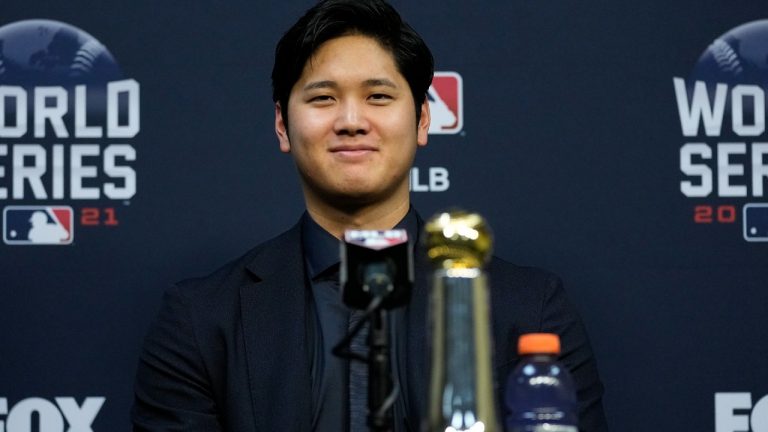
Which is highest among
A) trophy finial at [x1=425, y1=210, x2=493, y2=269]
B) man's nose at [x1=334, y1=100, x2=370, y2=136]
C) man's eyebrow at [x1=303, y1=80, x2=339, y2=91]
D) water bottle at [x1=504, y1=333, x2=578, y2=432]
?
man's eyebrow at [x1=303, y1=80, x2=339, y2=91]

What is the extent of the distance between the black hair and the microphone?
2.95ft

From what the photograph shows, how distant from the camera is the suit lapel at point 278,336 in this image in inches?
59.2

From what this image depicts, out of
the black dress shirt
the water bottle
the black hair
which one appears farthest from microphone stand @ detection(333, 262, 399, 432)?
the black hair

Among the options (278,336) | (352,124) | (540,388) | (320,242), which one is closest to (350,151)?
(352,124)

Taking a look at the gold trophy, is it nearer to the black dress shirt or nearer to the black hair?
the black dress shirt

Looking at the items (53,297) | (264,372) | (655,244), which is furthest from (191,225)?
(655,244)

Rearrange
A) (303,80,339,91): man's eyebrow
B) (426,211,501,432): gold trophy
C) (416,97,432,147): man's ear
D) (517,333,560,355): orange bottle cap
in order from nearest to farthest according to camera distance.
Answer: (426,211,501,432): gold trophy → (517,333,560,355): orange bottle cap → (303,80,339,91): man's eyebrow → (416,97,432,147): man's ear

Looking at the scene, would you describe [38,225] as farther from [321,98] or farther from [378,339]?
[378,339]

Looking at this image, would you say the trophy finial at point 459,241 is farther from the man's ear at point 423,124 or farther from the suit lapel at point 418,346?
the man's ear at point 423,124

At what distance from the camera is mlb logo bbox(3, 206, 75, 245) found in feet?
6.23

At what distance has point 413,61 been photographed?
5.59 feet

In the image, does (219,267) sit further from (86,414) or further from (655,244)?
(655,244)

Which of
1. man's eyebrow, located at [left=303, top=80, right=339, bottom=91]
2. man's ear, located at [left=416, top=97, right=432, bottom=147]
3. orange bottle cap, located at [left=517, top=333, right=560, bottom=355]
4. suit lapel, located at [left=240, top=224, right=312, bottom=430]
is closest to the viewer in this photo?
orange bottle cap, located at [left=517, top=333, right=560, bottom=355]

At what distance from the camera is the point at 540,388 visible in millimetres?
922
